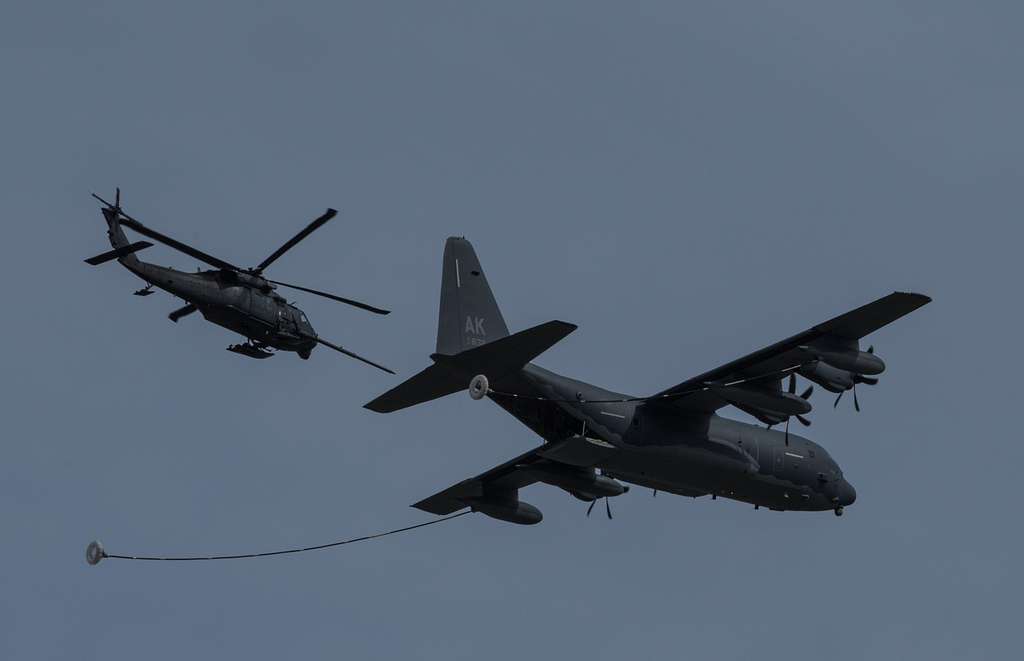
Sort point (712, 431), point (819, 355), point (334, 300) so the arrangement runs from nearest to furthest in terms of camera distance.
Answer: point (819, 355) → point (712, 431) → point (334, 300)

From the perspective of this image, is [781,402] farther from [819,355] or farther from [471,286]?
[471,286]

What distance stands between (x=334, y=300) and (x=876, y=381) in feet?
45.8

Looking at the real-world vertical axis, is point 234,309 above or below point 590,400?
above

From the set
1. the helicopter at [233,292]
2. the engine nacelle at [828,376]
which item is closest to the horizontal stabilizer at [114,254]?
the helicopter at [233,292]

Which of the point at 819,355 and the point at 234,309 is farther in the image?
the point at 234,309

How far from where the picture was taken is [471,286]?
4247cm

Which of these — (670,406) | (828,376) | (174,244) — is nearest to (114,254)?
(174,244)

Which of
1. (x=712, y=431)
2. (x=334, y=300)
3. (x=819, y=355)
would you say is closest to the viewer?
(x=819, y=355)

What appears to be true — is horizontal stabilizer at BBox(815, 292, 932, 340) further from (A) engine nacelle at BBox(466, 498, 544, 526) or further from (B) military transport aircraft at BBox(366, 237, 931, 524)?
(A) engine nacelle at BBox(466, 498, 544, 526)

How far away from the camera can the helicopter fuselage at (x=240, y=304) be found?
4309cm

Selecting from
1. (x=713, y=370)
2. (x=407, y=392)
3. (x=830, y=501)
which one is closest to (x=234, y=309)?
(x=407, y=392)

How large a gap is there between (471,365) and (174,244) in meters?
9.07

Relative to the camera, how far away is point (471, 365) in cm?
3862

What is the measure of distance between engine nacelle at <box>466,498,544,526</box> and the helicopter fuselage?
6.12m
